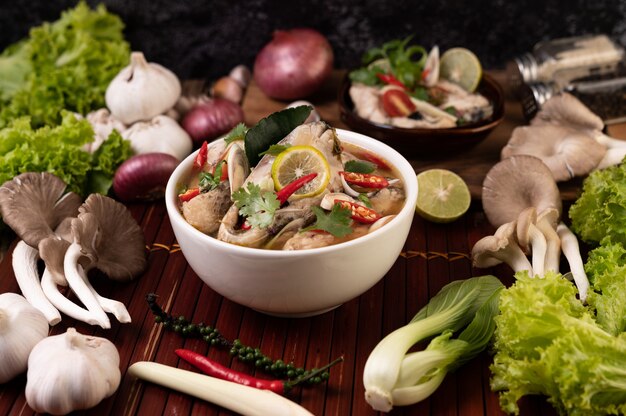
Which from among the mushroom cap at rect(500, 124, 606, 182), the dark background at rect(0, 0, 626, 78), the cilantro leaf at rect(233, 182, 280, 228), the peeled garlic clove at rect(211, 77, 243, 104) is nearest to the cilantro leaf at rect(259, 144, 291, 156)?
the cilantro leaf at rect(233, 182, 280, 228)

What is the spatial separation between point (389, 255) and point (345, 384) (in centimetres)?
40

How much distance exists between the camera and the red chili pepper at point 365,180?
229 centimetres

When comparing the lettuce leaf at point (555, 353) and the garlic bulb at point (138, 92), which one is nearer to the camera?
the lettuce leaf at point (555, 353)

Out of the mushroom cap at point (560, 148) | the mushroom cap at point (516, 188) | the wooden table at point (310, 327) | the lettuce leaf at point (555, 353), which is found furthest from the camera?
the mushroom cap at point (560, 148)

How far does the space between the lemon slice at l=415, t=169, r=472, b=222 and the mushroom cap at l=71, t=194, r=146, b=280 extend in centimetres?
108

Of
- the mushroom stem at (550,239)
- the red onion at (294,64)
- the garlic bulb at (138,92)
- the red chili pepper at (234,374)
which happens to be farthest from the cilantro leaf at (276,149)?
the red onion at (294,64)

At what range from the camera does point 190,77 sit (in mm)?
4324

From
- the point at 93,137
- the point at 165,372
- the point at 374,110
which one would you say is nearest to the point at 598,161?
the point at 374,110

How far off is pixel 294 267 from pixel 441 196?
3.35ft

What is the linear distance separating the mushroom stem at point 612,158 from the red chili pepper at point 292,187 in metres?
1.40

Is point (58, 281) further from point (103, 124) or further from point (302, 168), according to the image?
point (103, 124)

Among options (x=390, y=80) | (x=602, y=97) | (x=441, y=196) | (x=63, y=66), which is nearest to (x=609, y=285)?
(x=441, y=196)

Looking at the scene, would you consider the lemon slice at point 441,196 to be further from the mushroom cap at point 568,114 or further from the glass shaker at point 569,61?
the glass shaker at point 569,61

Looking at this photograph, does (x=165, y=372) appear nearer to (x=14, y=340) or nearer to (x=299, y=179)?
(x=14, y=340)
